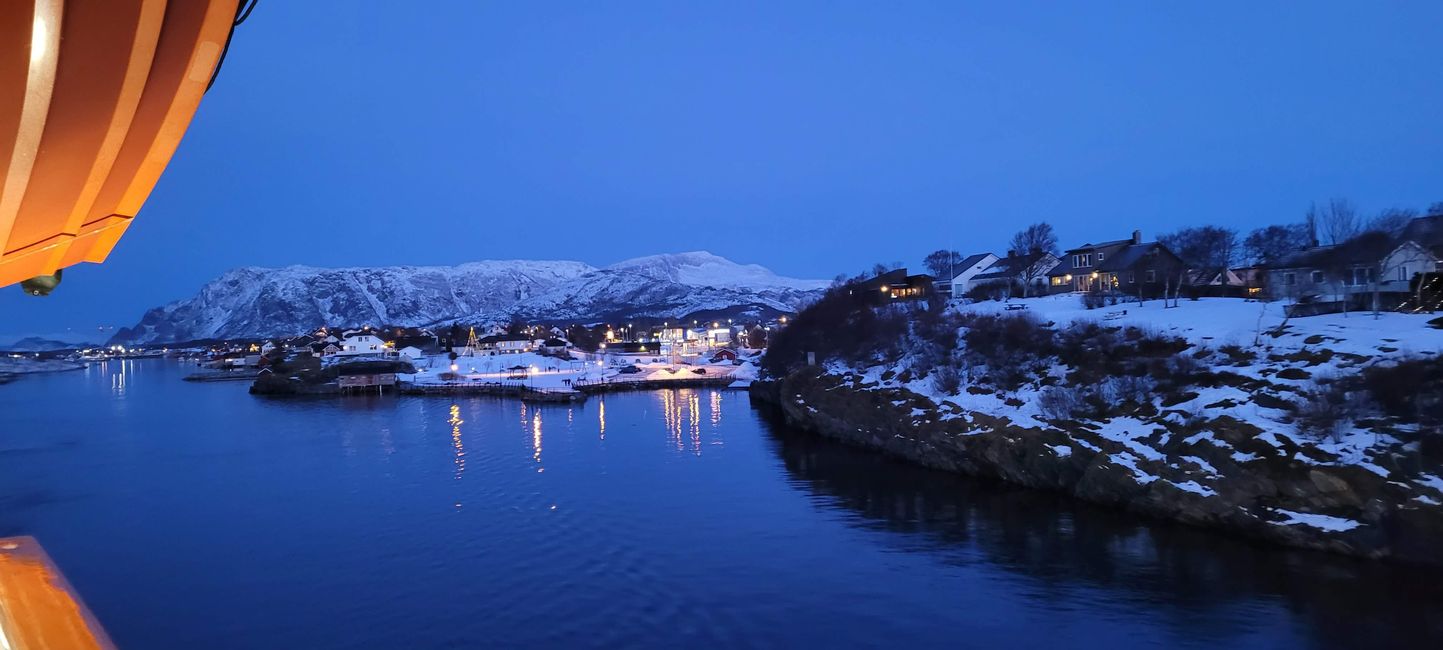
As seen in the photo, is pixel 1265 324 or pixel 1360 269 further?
pixel 1360 269

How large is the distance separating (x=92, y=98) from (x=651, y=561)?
10.2 meters

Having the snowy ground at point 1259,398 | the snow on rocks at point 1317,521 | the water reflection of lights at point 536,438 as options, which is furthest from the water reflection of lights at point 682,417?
the snow on rocks at point 1317,521

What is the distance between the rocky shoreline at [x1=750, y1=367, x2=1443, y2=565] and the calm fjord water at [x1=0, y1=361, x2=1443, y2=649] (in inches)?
15.6

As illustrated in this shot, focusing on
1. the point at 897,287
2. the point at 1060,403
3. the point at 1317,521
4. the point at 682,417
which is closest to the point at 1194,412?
the point at 1060,403

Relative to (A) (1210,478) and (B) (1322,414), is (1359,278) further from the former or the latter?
(A) (1210,478)

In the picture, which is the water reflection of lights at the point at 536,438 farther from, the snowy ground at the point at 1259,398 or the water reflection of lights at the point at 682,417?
the snowy ground at the point at 1259,398

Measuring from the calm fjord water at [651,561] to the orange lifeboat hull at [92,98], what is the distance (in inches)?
278

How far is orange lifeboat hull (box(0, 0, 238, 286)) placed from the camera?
1667 millimetres

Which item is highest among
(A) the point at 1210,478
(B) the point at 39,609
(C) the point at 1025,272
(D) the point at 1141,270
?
(C) the point at 1025,272

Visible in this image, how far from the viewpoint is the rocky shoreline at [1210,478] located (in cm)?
1035

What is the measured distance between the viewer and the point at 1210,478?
1238 cm

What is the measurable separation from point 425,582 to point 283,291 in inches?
8269

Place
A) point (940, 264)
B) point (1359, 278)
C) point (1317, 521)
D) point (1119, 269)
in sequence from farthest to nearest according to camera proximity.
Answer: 1. point (940, 264)
2. point (1119, 269)
3. point (1359, 278)
4. point (1317, 521)

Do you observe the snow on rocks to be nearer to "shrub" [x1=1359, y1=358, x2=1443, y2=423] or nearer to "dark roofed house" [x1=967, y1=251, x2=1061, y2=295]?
"shrub" [x1=1359, y1=358, x2=1443, y2=423]
